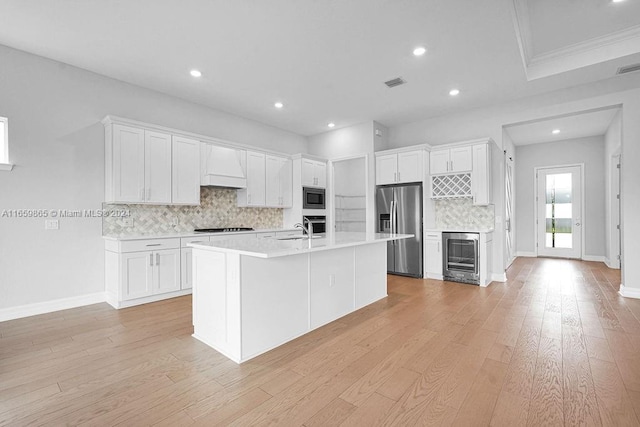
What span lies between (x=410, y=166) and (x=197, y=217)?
12.6ft

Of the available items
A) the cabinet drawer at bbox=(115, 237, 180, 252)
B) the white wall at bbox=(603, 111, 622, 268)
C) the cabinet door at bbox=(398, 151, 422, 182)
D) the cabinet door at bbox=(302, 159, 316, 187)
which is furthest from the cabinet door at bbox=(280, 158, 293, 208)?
the white wall at bbox=(603, 111, 622, 268)

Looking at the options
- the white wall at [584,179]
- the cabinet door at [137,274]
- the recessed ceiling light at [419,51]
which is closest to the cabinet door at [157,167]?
the cabinet door at [137,274]

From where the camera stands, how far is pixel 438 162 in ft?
17.7

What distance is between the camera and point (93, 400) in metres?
1.87

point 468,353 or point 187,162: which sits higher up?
point 187,162

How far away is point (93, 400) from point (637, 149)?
6.41 m

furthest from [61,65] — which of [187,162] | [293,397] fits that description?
[293,397]

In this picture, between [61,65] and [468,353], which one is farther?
[61,65]

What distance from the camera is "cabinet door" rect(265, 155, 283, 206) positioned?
5.76 meters

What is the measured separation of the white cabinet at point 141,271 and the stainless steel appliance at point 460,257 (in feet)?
13.8

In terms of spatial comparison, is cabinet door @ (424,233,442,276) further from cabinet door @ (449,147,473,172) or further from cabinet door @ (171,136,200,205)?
cabinet door @ (171,136,200,205)

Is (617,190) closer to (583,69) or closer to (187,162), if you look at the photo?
(583,69)

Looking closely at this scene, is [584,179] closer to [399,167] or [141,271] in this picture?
[399,167]

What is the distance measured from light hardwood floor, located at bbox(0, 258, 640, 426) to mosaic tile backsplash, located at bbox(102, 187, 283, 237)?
3.96 ft
